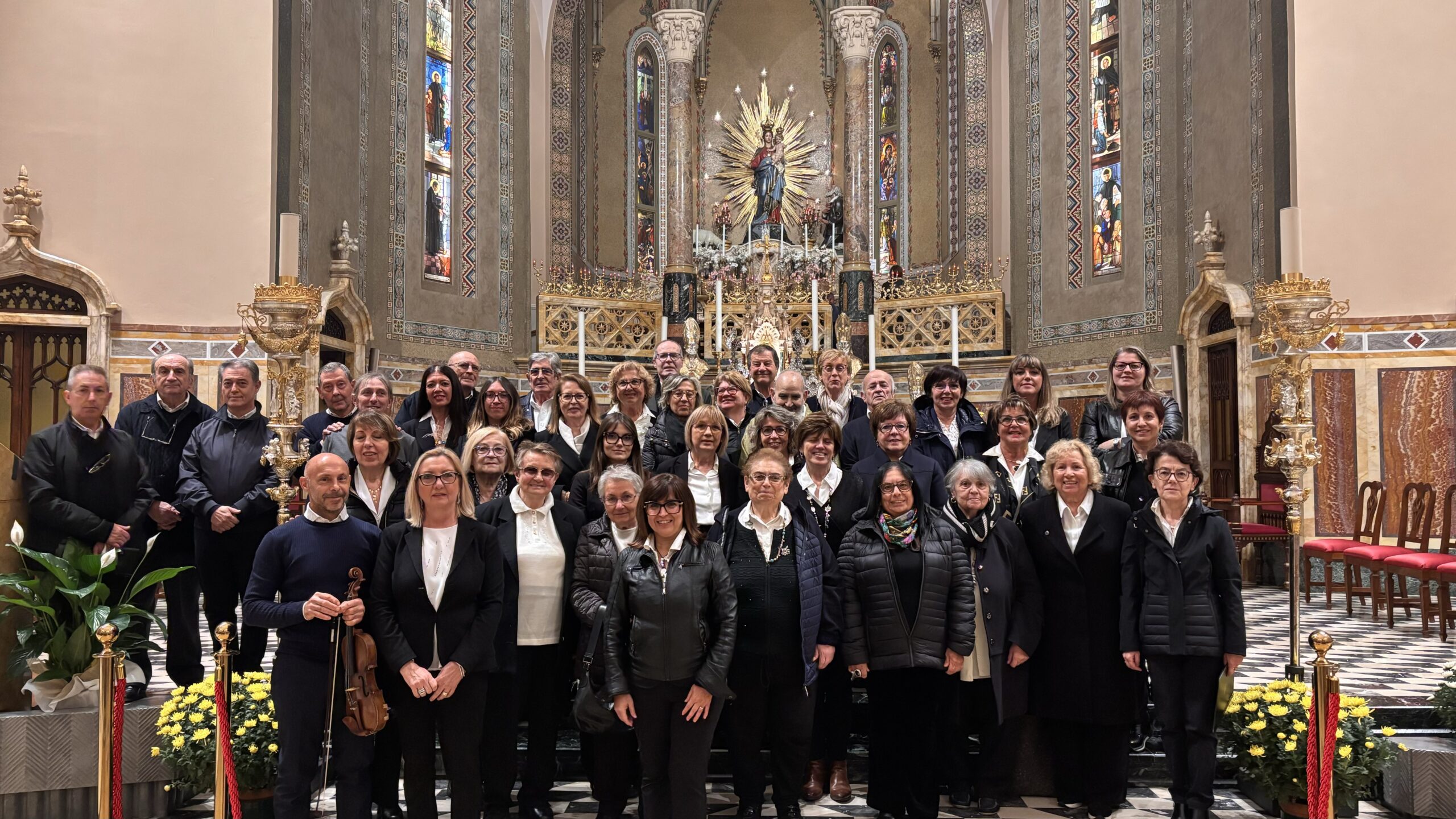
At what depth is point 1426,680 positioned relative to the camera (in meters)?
5.78

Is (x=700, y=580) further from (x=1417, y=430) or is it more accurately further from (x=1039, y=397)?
(x=1417, y=430)

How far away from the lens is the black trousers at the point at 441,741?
390cm

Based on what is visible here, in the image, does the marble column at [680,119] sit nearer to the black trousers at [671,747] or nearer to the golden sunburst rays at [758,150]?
the golden sunburst rays at [758,150]

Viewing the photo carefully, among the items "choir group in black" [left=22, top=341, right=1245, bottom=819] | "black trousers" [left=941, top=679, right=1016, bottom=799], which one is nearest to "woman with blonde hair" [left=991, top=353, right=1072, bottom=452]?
"choir group in black" [left=22, top=341, right=1245, bottom=819]

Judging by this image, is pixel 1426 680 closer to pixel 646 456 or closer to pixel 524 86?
pixel 646 456

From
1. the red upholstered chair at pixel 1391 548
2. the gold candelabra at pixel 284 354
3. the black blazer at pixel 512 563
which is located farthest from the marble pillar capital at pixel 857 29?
the black blazer at pixel 512 563

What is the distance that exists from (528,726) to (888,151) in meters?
14.1

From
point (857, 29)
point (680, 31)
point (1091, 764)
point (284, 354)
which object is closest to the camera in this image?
point (1091, 764)

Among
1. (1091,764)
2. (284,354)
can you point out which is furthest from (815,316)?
(1091,764)

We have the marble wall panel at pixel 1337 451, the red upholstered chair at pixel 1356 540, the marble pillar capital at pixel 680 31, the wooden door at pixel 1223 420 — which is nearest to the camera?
the red upholstered chair at pixel 1356 540

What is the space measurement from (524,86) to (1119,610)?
11933 millimetres

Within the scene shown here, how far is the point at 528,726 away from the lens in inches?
174

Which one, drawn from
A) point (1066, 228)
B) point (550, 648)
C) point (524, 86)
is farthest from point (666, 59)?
point (550, 648)

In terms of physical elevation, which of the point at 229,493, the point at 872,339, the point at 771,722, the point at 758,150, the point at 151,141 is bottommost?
the point at 771,722
